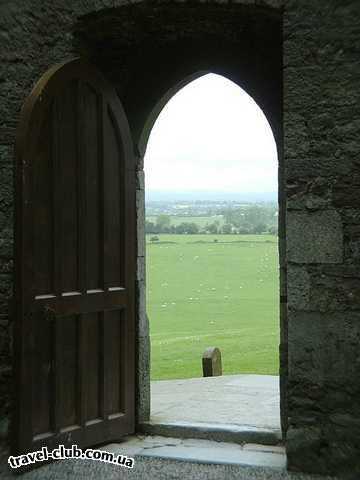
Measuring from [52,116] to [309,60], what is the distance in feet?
5.19

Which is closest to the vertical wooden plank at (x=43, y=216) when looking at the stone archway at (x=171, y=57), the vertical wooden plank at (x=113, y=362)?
the vertical wooden plank at (x=113, y=362)

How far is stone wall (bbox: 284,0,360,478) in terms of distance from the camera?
421 cm

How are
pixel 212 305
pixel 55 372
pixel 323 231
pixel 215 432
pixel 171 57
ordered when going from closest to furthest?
pixel 323 231 → pixel 55 372 → pixel 215 432 → pixel 171 57 → pixel 212 305

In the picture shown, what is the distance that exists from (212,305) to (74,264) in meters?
19.3

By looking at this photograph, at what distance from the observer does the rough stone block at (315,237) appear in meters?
4.24

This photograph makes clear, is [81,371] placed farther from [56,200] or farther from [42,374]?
[56,200]

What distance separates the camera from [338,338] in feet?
13.9

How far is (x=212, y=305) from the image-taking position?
77.7ft

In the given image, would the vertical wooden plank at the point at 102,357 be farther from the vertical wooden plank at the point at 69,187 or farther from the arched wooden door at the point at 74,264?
the vertical wooden plank at the point at 69,187

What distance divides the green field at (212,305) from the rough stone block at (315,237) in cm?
603

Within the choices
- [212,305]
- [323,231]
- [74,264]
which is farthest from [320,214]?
[212,305]

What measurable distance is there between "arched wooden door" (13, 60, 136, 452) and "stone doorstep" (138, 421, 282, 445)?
0.86ft

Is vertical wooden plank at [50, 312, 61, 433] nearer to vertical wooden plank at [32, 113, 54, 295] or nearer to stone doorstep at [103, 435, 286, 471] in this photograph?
vertical wooden plank at [32, 113, 54, 295]

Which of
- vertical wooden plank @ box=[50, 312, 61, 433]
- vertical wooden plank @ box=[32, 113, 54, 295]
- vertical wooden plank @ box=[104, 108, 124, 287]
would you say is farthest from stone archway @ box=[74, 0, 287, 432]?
vertical wooden plank @ box=[50, 312, 61, 433]
